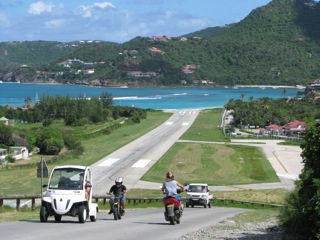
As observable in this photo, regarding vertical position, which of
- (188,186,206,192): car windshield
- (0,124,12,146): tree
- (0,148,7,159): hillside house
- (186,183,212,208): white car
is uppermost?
(188,186,206,192): car windshield

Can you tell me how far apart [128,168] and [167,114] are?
7874 cm

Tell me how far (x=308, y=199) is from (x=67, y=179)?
6.16 metres

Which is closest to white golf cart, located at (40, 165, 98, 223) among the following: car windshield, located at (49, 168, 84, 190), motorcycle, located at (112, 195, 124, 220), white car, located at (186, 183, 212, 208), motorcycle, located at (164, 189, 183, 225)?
car windshield, located at (49, 168, 84, 190)

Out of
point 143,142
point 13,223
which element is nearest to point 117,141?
point 143,142

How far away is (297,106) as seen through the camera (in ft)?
434

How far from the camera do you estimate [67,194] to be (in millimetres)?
16016

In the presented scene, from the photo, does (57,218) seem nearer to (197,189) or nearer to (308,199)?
(308,199)

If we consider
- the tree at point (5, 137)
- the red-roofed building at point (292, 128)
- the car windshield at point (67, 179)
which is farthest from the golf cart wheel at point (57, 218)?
the red-roofed building at point (292, 128)

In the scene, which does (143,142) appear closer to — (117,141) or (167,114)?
(117,141)

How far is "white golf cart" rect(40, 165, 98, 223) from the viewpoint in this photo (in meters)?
16.0

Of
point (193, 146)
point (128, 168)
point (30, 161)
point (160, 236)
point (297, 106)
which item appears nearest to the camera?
point (160, 236)

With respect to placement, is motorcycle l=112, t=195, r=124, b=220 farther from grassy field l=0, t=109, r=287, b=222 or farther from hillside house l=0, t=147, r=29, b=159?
hillside house l=0, t=147, r=29, b=159

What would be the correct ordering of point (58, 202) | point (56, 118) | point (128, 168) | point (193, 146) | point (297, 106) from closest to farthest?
point (58, 202) → point (128, 168) → point (193, 146) → point (56, 118) → point (297, 106)

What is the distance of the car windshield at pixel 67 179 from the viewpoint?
16172 millimetres
